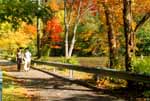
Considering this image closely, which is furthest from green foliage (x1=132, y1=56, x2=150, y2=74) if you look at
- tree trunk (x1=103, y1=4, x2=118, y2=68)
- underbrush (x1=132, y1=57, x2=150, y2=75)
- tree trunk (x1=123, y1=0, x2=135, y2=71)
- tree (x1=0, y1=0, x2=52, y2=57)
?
tree trunk (x1=103, y1=4, x2=118, y2=68)

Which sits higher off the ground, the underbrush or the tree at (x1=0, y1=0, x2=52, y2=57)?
the tree at (x1=0, y1=0, x2=52, y2=57)

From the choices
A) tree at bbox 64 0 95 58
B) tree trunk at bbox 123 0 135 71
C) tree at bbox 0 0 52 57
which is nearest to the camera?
tree at bbox 0 0 52 57

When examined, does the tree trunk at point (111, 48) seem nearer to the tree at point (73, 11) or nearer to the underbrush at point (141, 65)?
the underbrush at point (141, 65)

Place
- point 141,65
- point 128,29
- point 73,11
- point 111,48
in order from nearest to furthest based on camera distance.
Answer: point 141,65 < point 128,29 < point 111,48 < point 73,11

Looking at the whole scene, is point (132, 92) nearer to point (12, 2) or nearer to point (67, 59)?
point (12, 2)

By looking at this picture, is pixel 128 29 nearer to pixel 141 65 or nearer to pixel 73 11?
pixel 141 65

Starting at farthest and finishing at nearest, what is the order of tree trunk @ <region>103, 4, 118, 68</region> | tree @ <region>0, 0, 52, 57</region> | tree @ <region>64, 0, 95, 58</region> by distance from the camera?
tree @ <region>64, 0, 95, 58</region> → tree trunk @ <region>103, 4, 118, 68</region> → tree @ <region>0, 0, 52, 57</region>

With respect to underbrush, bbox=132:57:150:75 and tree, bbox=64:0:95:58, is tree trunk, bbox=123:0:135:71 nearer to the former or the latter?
underbrush, bbox=132:57:150:75

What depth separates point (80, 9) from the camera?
43125 mm

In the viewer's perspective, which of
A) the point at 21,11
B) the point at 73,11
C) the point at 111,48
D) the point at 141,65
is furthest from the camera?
the point at 73,11

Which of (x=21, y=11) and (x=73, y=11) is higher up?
(x=73, y=11)

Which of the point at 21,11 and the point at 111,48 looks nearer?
the point at 21,11

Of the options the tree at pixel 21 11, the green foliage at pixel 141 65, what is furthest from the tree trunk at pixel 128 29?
Answer: the tree at pixel 21 11

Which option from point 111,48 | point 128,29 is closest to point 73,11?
point 111,48
